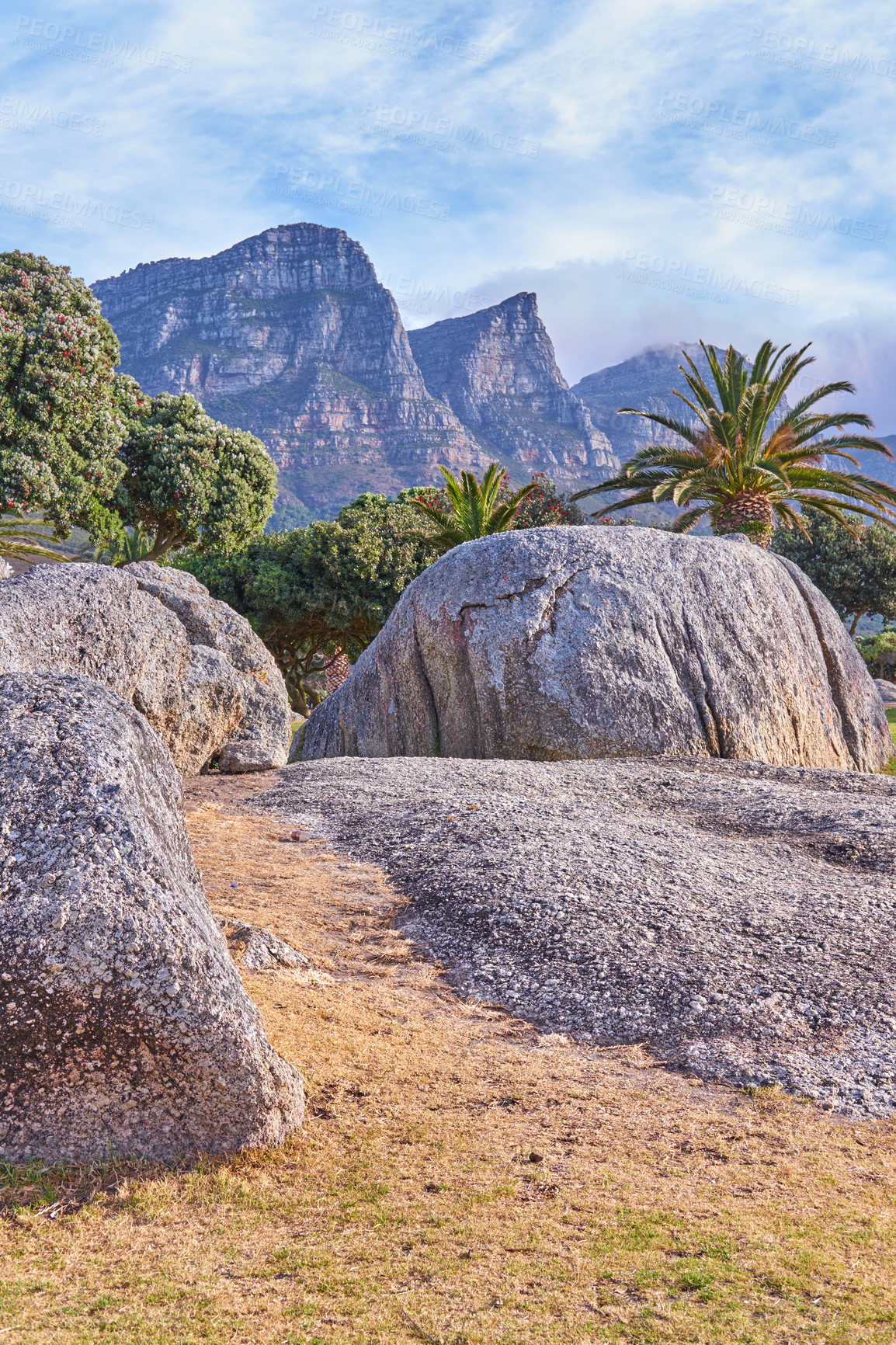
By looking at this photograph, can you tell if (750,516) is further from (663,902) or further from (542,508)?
(542,508)

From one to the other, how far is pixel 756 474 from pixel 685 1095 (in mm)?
17545

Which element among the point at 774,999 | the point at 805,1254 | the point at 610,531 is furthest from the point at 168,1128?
the point at 610,531

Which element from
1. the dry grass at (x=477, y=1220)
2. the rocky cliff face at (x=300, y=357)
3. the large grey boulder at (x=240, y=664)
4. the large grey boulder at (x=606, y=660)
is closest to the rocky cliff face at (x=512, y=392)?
the rocky cliff face at (x=300, y=357)

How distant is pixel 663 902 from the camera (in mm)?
7133

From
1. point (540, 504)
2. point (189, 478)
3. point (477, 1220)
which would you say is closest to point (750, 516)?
point (540, 504)

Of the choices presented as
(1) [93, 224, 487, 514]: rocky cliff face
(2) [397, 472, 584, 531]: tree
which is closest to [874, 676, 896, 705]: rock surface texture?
(2) [397, 472, 584, 531]: tree

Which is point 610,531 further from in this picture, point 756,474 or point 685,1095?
point 685,1095

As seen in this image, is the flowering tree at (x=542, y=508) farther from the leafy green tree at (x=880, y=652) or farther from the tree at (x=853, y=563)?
the leafy green tree at (x=880, y=652)

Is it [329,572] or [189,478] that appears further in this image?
[329,572]

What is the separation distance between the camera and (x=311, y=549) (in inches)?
1229

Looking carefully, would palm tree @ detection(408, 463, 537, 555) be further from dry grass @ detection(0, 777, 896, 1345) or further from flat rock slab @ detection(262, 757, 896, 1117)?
dry grass @ detection(0, 777, 896, 1345)

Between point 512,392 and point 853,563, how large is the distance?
6066 inches

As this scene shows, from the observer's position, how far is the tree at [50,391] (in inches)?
831

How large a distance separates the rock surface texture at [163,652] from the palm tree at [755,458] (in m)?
9.34
